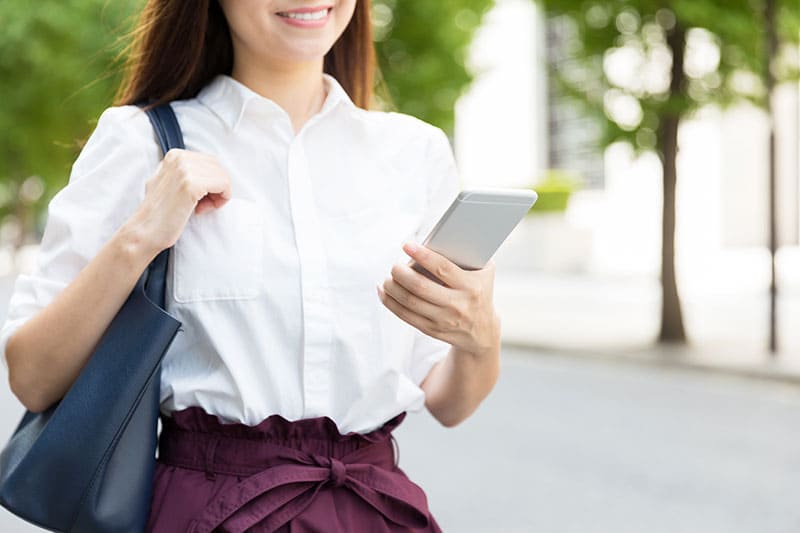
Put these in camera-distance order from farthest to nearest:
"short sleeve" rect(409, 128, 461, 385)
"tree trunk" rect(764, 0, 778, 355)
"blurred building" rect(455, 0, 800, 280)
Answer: "blurred building" rect(455, 0, 800, 280) < "tree trunk" rect(764, 0, 778, 355) < "short sleeve" rect(409, 128, 461, 385)

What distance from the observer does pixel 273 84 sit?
68.6 inches

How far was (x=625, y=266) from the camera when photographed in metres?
24.3

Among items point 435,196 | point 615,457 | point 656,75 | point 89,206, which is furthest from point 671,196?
point 89,206

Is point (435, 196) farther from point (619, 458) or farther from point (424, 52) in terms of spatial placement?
point (424, 52)

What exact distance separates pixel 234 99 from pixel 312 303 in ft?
1.14

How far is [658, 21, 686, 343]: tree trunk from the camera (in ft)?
37.3

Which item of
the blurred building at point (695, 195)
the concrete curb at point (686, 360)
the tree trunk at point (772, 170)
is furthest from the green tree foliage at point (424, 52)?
the blurred building at point (695, 195)

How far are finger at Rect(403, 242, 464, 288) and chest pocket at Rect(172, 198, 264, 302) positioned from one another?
25 centimetres

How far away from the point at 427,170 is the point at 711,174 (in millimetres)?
22884

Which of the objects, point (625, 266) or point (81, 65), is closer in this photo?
point (81, 65)

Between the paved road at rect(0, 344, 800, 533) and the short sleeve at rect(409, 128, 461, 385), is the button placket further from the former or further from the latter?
the paved road at rect(0, 344, 800, 533)

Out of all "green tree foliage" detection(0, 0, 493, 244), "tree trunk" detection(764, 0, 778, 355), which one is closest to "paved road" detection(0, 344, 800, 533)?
"tree trunk" detection(764, 0, 778, 355)

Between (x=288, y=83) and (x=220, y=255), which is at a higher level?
(x=288, y=83)

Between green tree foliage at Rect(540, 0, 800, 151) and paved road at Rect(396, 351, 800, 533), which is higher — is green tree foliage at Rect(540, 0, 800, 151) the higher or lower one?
the higher one
